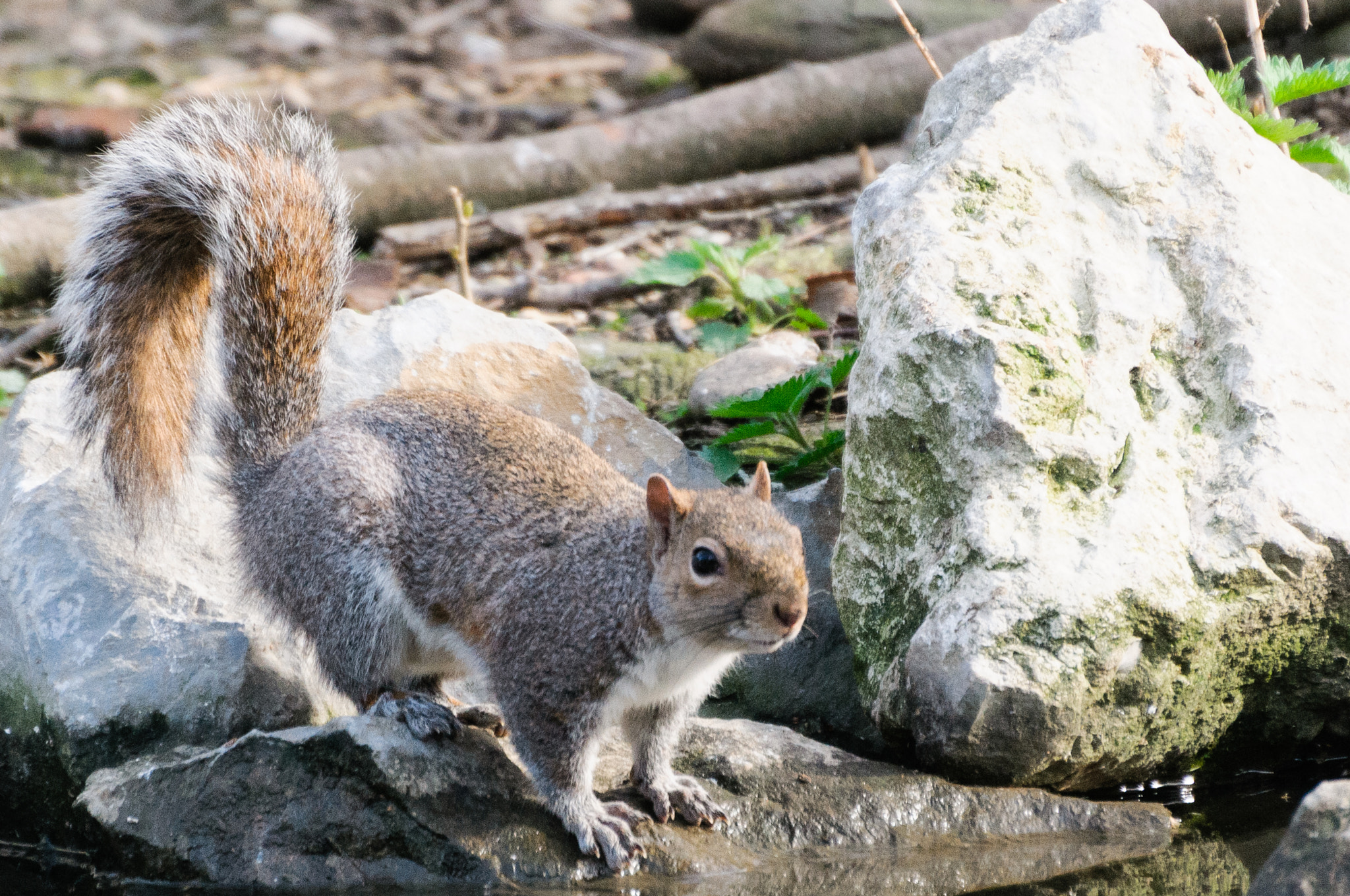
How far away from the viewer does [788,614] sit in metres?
2.83

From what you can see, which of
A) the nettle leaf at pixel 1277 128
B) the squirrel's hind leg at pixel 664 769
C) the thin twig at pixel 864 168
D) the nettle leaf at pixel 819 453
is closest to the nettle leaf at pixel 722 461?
the nettle leaf at pixel 819 453

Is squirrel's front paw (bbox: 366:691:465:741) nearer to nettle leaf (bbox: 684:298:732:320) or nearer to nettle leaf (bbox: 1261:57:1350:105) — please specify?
nettle leaf (bbox: 684:298:732:320)

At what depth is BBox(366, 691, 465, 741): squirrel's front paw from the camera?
10.6 ft

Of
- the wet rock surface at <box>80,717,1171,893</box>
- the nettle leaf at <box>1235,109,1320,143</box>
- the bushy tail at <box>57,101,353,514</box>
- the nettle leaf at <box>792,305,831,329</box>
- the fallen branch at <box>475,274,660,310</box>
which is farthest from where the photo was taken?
the fallen branch at <box>475,274,660,310</box>

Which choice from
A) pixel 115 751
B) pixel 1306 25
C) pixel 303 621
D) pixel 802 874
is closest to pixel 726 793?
pixel 802 874

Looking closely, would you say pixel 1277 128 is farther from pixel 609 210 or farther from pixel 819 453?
pixel 609 210

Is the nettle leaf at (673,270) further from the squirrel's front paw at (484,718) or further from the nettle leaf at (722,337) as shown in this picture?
the squirrel's front paw at (484,718)

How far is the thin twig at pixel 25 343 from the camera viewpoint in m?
5.61

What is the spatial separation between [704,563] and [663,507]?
0.60 feet

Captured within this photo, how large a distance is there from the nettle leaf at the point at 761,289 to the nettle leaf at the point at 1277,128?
192cm

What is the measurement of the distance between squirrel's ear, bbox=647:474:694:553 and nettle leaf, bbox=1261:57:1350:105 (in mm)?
2391

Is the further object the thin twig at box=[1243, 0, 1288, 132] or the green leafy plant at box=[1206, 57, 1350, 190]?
the thin twig at box=[1243, 0, 1288, 132]

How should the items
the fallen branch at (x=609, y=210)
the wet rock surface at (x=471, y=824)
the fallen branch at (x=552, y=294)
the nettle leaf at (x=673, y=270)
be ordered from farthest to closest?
the fallen branch at (x=609, y=210), the fallen branch at (x=552, y=294), the nettle leaf at (x=673, y=270), the wet rock surface at (x=471, y=824)

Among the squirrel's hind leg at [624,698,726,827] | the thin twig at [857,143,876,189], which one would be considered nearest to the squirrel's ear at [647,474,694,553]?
the squirrel's hind leg at [624,698,726,827]
